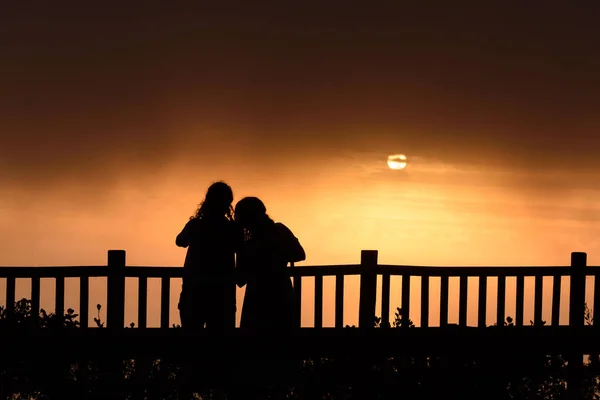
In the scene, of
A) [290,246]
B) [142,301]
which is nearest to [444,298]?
[290,246]

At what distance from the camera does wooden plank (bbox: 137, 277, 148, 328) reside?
29.9 feet

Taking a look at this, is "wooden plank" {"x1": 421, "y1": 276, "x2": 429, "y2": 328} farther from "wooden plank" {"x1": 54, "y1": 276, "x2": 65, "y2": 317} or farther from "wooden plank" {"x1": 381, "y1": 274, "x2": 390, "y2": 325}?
"wooden plank" {"x1": 54, "y1": 276, "x2": 65, "y2": 317}

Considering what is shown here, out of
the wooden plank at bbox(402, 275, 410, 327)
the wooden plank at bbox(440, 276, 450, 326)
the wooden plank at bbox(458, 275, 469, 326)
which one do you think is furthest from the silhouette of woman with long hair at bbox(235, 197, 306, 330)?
the wooden plank at bbox(458, 275, 469, 326)

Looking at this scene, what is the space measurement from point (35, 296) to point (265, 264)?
318 centimetres

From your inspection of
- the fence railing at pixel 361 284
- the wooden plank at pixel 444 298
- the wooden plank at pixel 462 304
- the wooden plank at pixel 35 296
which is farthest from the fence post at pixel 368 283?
the wooden plank at pixel 35 296

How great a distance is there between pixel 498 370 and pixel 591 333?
750 mm

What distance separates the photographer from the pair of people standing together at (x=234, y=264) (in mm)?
7324

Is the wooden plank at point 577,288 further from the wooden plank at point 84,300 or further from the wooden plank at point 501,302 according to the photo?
the wooden plank at point 84,300

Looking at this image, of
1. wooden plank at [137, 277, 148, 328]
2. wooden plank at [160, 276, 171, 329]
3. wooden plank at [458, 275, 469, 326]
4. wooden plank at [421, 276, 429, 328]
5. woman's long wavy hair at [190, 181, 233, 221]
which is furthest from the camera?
wooden plank at [458, 275, 469, 326]

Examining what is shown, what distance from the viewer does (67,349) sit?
3.27m

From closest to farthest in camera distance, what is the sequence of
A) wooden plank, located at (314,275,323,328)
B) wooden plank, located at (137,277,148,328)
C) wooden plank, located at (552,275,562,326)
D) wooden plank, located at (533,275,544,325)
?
wooden plank, located at (137,277,148,328) → wooden plank, located at (314,275,323,328) → wooden plank, located at (533,275,544,325) → wooden plank, located at (552,275,562,326)

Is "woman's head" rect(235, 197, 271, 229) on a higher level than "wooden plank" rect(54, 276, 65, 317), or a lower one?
higher

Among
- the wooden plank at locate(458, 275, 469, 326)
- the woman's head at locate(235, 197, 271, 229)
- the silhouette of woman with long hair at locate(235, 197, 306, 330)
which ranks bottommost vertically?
the wooden plank at locate(458, 275, 469, 326)

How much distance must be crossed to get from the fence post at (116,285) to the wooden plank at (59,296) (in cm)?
48
